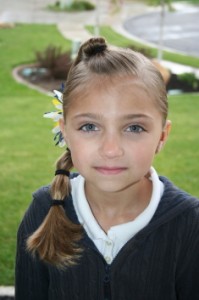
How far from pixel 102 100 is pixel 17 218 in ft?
10.9

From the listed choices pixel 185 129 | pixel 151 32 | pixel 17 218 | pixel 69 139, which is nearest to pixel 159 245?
pixel 69 139

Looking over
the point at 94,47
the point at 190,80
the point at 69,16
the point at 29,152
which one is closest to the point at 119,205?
the point at 94,47

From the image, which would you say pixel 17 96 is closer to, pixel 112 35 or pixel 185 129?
pixel 185 129

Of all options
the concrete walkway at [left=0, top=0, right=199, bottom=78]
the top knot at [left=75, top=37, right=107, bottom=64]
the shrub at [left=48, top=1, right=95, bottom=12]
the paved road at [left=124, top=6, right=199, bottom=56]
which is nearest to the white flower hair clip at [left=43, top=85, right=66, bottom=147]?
the top knot at [left=75, top=37, right=107, bottom=64]

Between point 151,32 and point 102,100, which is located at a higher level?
point 102,100

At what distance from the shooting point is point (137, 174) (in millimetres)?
1843

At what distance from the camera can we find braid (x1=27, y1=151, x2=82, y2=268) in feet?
6.77

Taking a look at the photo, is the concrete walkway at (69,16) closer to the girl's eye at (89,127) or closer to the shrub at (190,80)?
the shrub at (190,80)

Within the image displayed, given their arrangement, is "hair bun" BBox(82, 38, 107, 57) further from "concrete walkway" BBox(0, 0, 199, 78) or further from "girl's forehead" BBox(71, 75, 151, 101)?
"concrete walkway" BBox(0, 0, 199, 78)

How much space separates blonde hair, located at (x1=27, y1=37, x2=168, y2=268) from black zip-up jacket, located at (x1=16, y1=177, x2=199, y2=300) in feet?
0.15

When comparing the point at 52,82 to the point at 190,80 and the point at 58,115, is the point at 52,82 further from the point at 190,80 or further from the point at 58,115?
the point at 58,115

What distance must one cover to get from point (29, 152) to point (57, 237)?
16.1 feet

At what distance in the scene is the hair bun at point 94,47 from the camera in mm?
1905

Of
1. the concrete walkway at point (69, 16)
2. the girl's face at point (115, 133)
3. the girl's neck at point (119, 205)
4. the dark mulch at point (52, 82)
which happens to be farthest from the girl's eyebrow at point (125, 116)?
the concrete walkway at point (69, 16)
